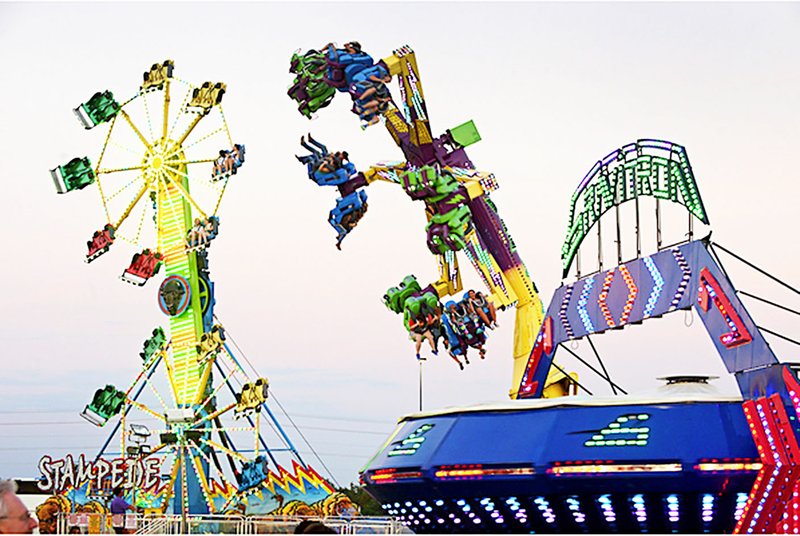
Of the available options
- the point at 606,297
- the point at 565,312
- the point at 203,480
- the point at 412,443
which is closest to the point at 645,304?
the point at 606,297

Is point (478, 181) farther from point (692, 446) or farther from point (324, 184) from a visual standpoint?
point (692, 446)

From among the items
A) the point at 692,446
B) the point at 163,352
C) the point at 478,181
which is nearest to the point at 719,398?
the point at 692,446

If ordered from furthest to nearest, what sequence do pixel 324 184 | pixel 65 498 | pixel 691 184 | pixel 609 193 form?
pixel 65 498
pixel 324 184
pixel 609 193
pixel 691 184

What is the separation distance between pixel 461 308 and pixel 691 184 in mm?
5500

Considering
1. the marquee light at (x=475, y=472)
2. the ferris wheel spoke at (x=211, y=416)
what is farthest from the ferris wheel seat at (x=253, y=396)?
the marquee light at (x=475, y=472)

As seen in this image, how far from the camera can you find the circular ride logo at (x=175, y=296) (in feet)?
122

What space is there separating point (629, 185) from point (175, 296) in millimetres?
16349

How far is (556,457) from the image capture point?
2223 centimetres

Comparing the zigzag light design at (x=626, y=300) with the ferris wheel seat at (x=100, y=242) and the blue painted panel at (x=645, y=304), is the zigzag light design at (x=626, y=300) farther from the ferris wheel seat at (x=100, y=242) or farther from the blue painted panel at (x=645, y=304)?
the ferris wheel seat at (x=100, y=242)

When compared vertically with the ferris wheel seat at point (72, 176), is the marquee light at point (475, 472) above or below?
below

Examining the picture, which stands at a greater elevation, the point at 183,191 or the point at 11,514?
the point at 183,191

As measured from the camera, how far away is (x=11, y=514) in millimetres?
7043

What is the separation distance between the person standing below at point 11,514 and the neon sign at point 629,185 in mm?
18145

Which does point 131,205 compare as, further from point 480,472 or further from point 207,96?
point 480,472
